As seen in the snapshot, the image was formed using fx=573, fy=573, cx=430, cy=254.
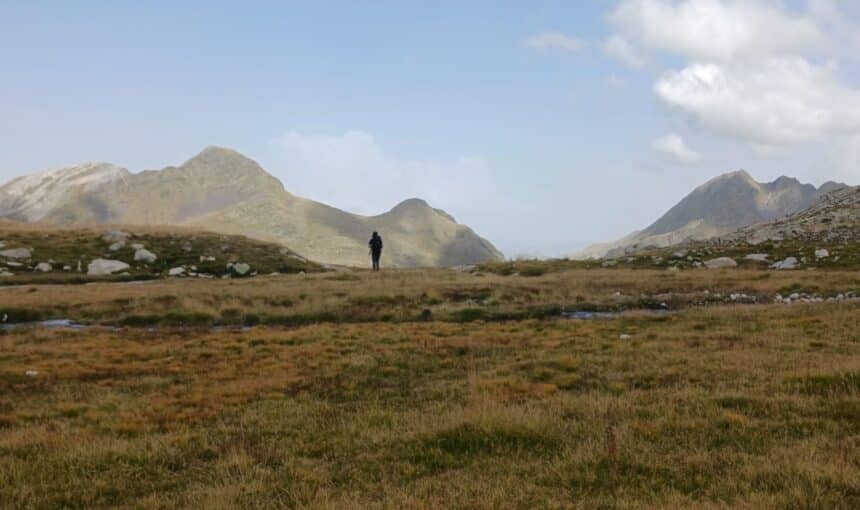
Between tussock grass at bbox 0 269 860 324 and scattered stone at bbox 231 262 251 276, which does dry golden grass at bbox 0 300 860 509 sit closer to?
tussock grass at bbox 0 269 860 324

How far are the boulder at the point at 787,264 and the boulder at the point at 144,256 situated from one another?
57.2 meters

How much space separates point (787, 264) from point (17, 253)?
6940 cm

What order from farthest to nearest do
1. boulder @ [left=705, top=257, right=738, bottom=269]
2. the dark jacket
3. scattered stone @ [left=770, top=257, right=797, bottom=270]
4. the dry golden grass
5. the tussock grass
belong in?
1. the dark jacket
2. boulder @ [left=705, top=257, right=738, bottom=269]
3. scattered stone @ [left=770, top=257, right=797, bottom=270]
4. the tussock grass
5. the dry golden grass

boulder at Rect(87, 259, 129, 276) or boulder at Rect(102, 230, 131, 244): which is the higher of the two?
boulder at Rect(102, 230, 131, 244)

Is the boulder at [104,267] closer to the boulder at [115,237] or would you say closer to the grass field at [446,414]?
the boulder at [115,237]

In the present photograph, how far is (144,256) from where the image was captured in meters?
56.8

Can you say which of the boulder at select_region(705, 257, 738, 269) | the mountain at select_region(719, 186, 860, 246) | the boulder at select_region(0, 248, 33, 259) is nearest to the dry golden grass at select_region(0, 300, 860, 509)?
the boulder at select_region(705, 257, 738, 269)

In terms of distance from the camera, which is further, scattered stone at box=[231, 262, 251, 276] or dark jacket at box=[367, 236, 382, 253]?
scattered stone at box=[231, 262, 251, 276]

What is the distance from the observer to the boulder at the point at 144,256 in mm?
56312

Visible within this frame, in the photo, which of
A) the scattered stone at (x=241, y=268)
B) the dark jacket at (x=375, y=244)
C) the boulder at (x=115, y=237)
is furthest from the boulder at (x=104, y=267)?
the dark jacket at (x=375, y=244)

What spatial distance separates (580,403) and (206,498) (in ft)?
26.1

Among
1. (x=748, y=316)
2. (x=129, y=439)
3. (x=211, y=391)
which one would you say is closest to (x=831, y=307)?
(x=748, y=316)

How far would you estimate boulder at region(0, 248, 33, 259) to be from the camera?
53291mm

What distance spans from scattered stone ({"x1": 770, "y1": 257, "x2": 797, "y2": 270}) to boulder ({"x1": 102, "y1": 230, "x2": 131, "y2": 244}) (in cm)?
6311
